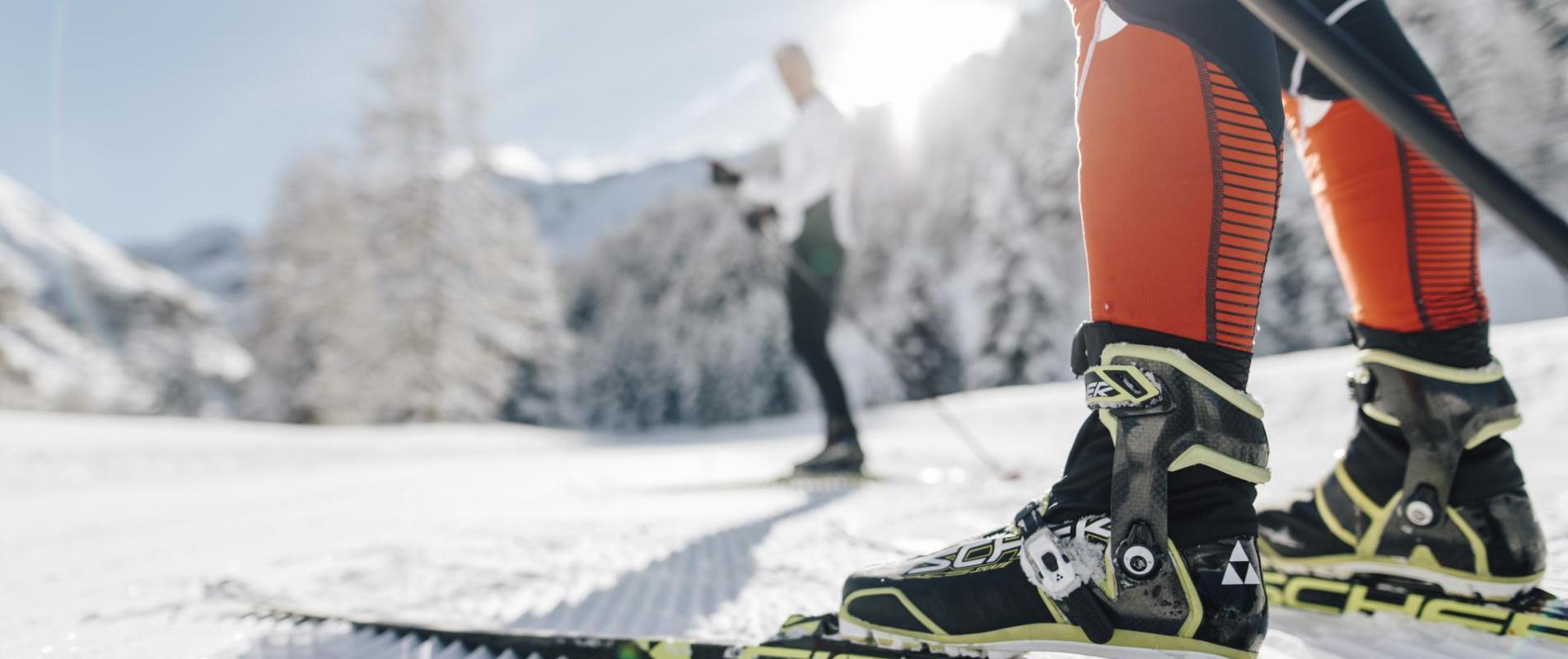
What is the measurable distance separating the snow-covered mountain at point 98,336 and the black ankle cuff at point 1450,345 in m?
21.2

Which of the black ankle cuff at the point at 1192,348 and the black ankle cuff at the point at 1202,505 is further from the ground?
the black ankle cuff at the point at 1192,348

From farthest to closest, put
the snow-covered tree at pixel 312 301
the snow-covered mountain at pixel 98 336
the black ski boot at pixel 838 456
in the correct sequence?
the snow-covered mountain at pixel 98 336, the snow-covered tree at pixel 312 301, the black ski boot at pixel 838 456

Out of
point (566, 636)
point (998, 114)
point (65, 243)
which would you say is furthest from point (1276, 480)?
point (65, 243)

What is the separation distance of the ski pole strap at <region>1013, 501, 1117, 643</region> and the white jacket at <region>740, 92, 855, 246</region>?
7.45 feet

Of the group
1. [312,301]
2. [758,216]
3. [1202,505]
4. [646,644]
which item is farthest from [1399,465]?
[312,301]

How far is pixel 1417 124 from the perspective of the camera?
0.44 metres

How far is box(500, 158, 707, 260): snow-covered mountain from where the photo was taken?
2160 inches

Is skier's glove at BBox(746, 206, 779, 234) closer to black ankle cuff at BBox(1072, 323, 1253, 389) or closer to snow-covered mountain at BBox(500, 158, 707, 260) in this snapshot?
black ankle cuff at BBox(1072, 323, 1253, 389)

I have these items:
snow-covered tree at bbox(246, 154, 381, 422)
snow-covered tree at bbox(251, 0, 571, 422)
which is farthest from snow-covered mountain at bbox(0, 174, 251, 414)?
snow-covered tree at bbox(251, 0, 571, 422)

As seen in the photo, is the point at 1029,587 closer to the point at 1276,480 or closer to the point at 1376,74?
the point at 1376,74

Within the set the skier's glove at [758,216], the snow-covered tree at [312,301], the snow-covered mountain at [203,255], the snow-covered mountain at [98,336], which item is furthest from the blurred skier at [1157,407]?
the snow-covered mountain at [203,255]

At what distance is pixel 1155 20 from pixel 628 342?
25.6 meters

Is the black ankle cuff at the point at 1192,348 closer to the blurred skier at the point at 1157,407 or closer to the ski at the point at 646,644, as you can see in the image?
the blurred skier at the point at 1157,407

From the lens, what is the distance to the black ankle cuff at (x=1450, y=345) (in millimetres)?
760
